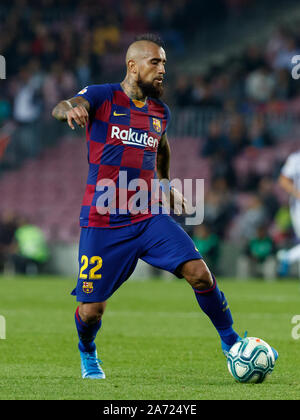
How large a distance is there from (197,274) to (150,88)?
4.50 ft

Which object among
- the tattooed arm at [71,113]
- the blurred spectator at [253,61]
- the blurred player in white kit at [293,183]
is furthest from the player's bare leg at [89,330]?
the blurred spectator at [253,61]

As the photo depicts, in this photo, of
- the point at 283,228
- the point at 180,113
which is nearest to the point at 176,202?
the point at 283,228

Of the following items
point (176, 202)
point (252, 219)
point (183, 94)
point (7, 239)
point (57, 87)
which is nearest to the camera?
point (176, 202)

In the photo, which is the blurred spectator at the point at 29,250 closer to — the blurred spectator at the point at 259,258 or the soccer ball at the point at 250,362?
the blurred spectator at the point at 259,258

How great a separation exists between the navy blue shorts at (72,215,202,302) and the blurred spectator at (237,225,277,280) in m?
12.4

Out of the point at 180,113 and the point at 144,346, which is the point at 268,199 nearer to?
the point at 180,113

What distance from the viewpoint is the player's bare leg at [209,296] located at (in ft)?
21.5

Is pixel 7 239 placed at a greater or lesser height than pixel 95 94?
lesser

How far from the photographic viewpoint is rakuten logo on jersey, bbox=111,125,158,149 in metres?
6.83

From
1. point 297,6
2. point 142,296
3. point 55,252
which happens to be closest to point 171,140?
point 55,252

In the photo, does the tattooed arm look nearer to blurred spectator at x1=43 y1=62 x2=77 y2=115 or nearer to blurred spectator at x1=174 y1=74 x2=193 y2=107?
blurred spectator at x1=174 y1=74 x2=193 y2=107

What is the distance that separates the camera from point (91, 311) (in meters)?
6.72

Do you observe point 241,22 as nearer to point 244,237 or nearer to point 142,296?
point 244,237
